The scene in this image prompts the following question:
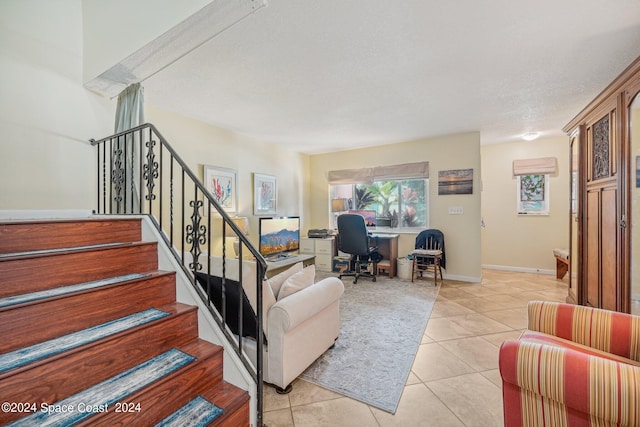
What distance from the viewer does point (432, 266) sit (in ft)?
15.2

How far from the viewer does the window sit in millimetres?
5132

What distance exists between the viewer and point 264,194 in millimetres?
4855

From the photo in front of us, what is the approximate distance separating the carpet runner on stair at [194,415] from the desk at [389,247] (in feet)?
12.8

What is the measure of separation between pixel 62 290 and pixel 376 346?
7.39 feet

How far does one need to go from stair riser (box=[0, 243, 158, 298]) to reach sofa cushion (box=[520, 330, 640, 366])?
2.41 m

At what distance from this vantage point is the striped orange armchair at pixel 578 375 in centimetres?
95

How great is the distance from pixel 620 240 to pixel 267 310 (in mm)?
3006

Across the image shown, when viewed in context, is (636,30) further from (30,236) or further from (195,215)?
(30,236)

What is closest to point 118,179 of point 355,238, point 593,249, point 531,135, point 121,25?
point 121,25

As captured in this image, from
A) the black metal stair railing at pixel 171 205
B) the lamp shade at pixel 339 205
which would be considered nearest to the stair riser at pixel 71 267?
the black metal stair railing at pixel 171 205

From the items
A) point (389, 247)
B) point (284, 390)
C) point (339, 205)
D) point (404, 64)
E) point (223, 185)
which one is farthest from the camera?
point (339, 205)

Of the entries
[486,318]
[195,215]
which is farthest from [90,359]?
[486,318]

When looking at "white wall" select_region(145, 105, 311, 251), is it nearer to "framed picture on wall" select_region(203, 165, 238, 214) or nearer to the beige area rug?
"framed picture on wall" select_region(203, 165, 238, 214)

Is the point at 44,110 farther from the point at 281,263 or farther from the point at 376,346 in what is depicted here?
the point at 376,346
